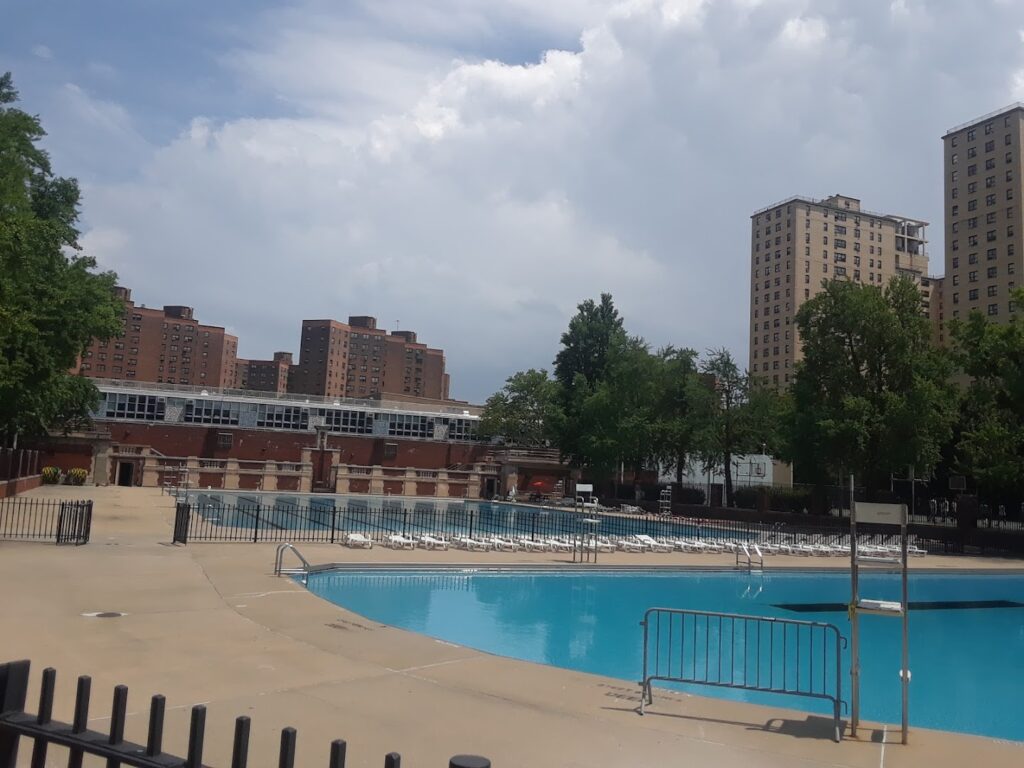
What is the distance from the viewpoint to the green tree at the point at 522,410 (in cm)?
8100

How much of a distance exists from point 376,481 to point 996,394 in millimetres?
51640

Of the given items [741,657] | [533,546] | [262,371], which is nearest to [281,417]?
[533,546]

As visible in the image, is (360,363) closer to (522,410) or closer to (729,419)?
(522,410)

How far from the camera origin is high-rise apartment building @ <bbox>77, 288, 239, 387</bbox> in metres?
137

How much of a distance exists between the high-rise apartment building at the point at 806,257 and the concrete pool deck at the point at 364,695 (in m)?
121

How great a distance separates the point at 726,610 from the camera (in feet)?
65.7

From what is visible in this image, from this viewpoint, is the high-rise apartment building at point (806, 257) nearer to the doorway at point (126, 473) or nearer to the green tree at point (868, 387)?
the green tree at point (868, 387)

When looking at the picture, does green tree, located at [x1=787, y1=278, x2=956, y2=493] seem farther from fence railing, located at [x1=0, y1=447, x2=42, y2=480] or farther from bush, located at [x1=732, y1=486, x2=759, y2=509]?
fence railing, located at [x1=0, y1=447, x2=42, y2=480]

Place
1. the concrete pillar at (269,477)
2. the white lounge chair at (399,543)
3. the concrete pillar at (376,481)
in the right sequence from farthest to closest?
the concrete pillar at (376,481), the concrete pillar at (269,477), the white lounge chair at (399,543)

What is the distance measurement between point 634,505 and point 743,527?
16786mm

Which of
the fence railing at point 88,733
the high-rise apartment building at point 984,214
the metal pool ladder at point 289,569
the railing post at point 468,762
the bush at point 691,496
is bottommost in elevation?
the metal pool ladder at point 289,569

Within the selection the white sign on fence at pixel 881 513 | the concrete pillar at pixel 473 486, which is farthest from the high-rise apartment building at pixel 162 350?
the white sign on fence at pixel 881 513

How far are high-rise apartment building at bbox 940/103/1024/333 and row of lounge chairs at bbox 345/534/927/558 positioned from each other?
Answer: 7599 centimetres

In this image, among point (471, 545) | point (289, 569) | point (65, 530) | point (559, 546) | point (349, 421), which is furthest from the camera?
point (349, 421)
